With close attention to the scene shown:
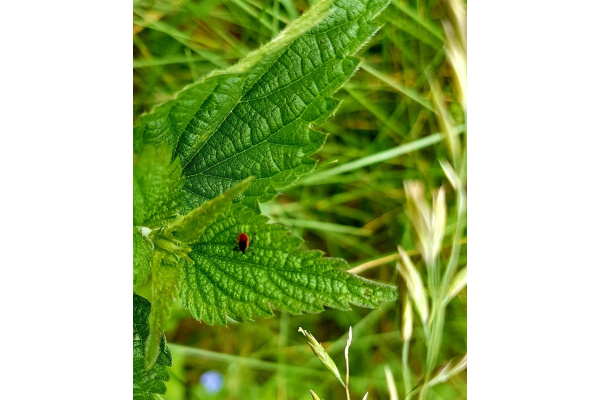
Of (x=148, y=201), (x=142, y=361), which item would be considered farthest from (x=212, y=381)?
(x=148, y=201)

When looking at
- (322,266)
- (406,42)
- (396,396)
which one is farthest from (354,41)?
(396,396)

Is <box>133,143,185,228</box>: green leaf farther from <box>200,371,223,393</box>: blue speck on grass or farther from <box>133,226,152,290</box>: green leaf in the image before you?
<box>200,371,223,393</box>: blue speck on grass

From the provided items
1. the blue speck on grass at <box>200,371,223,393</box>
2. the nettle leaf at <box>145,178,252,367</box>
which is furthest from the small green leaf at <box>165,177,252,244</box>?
the blue speck on grass at <box>200,371,223,393</box>

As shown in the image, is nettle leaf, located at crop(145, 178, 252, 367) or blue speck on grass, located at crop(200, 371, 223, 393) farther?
blue speck on grass, located at crop(200, 371, 223, 393)

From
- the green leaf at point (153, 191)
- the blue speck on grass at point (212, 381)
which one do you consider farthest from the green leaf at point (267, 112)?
the blue speck on grass at point (212, 381)

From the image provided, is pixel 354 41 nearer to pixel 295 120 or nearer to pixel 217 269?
pixel 295 120

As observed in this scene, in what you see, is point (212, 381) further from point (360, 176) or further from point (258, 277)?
point (360, 176)

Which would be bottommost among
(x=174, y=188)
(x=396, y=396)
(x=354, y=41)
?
(x=396, y=396)
